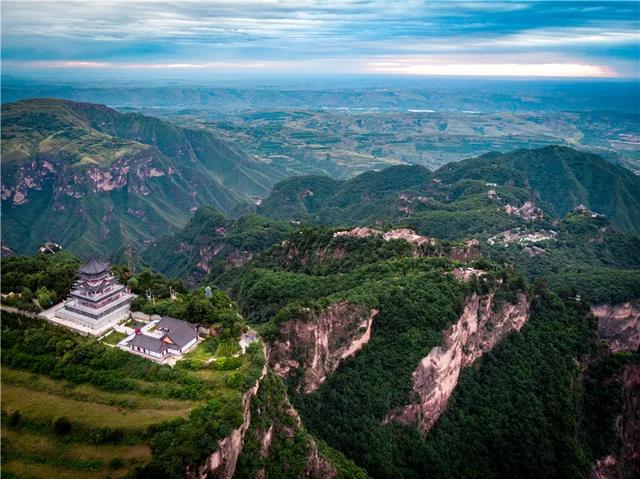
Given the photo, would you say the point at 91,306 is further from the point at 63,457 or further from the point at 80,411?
the point at 63,457

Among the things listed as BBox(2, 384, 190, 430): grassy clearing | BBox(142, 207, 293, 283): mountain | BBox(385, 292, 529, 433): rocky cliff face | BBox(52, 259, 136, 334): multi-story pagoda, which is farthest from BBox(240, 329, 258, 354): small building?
BBox(142, 207, 293, 283): mountain

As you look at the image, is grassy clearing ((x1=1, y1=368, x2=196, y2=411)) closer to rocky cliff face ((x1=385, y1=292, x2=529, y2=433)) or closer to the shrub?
the shrub

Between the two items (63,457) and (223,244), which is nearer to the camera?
(63,457)

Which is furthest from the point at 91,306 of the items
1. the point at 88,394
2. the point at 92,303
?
the point at 88,394

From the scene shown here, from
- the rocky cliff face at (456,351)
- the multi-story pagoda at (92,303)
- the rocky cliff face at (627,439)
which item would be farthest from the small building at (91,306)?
the rocky cliff face at (627,439)

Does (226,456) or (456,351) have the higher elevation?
(226,456)

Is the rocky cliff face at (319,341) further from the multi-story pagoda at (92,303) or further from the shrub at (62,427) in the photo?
the shrub at (62,427)

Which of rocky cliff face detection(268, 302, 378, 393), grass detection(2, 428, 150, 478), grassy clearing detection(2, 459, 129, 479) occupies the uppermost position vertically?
grass detection(2, 428, 150, 478)

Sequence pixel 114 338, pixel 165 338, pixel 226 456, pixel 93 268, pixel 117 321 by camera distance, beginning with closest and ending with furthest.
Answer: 1. pixel 226 456
2. pixel 165 338
3. pixel 114 338
4. pixel 93 268
5. pixel 117 321
